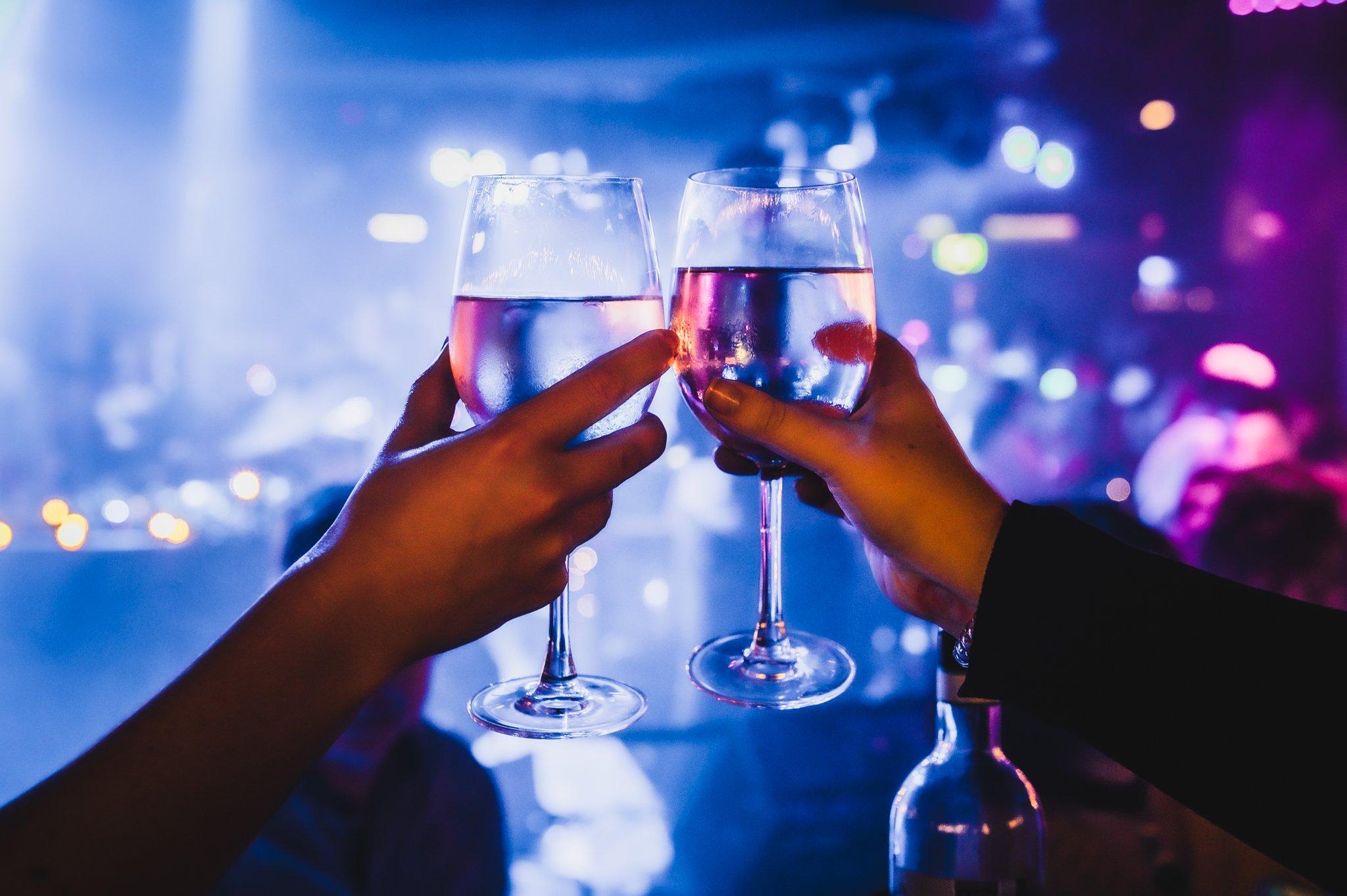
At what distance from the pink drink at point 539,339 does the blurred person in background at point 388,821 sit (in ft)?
2.84

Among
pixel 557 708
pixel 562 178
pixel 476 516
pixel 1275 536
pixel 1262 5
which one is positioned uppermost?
pixel 1262 5

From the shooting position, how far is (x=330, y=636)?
→ 0.74 metres

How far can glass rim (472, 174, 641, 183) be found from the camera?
88 cm

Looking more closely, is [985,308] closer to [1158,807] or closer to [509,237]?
[1158,807]

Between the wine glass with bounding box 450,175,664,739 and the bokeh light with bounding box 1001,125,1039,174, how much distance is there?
4.31 meters

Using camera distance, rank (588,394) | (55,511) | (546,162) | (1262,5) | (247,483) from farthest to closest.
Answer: (1262,5), (546,162), (247,483), (55,511), (588,394)

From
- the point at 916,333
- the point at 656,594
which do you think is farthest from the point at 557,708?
the point at 916,333

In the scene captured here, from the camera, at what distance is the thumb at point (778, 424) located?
2.91 ft

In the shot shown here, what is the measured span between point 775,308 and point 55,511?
2.75m

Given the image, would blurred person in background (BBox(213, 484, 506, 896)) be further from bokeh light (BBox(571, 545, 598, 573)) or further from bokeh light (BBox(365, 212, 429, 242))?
bokeh light (BBox(571, 545, 598, 573))

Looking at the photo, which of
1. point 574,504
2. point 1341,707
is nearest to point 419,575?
point 574,504

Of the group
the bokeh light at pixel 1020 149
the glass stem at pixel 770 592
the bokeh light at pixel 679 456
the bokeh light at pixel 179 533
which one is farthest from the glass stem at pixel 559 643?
the bokeh light at pixel 1020 149

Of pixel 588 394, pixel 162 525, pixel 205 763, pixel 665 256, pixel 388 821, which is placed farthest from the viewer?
pixel 665 256

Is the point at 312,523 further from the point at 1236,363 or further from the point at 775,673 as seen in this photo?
the point at 1236,363
